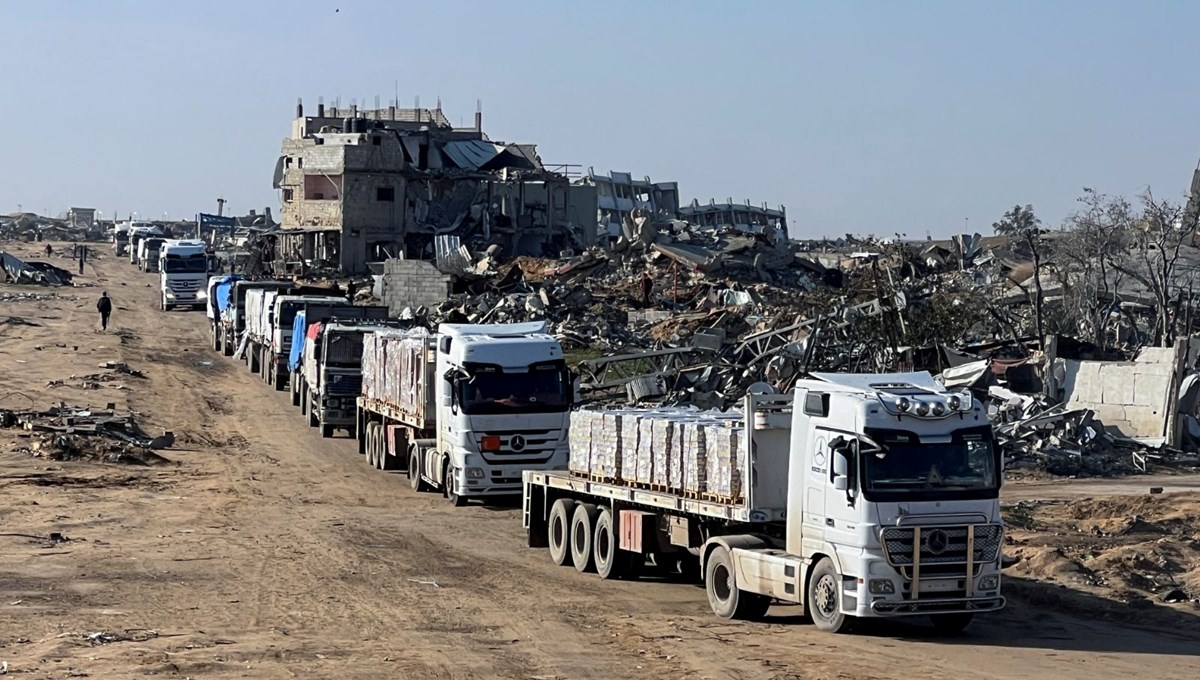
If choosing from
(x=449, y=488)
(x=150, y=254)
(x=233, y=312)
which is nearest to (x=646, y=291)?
(x=233, y=312)

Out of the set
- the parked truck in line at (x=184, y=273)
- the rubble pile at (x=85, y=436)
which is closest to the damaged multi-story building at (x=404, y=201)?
the parked truck in line at (x=184, y=273)

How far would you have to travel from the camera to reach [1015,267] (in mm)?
70000

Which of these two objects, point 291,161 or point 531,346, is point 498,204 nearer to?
point 291,161

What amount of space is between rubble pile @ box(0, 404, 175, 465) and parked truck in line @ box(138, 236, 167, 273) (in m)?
75.6

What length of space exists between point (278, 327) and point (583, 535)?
27430mm

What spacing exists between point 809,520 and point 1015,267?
55745mm

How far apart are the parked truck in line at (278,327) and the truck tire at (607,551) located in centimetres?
2384

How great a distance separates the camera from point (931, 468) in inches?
643

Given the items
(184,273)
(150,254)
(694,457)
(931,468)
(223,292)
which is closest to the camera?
(931,468)

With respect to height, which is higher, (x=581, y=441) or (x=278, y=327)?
(x=278, y=327)

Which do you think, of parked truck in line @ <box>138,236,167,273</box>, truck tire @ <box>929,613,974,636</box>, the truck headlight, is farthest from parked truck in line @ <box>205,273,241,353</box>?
parked truck in line @ <box>138,236,167,273</box>

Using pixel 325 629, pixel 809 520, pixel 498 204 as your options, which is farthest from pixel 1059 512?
pixel 498 204

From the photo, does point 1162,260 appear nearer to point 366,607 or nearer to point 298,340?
point 298,340

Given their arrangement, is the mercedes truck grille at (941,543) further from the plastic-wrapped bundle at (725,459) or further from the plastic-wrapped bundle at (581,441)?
the plastic-wrapped bundle at (581,441)
